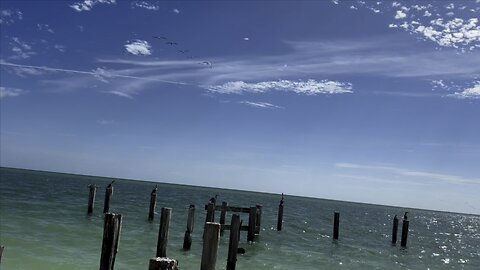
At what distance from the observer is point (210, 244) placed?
9.44m

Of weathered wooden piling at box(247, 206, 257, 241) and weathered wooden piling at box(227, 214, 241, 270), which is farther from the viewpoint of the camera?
weathered wooden piling at box(247, 206, 257, 241)

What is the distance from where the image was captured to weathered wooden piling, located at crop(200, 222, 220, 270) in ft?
30.7

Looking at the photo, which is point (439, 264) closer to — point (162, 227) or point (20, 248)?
point (162, 227)

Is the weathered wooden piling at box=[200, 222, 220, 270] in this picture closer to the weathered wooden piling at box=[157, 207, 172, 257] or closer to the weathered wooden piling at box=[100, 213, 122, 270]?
the weathered wooden piling at box=[100, 213, 122, 270]

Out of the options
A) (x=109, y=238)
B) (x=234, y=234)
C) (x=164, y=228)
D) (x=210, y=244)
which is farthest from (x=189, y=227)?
(x=210, y=244)

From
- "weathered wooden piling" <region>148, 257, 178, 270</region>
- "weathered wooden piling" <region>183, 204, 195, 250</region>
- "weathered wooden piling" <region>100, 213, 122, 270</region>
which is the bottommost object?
"weathered wooden piling" <region>183, 204, 195, 250</region>

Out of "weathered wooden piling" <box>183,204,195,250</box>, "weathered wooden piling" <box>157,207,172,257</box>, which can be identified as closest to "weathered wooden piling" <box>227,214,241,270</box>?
"weathered wooden piling" <box>157,207,172,257</box>

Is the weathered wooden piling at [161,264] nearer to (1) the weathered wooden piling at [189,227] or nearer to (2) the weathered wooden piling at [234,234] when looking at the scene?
(2) the weathered wooden piling at [234,234]

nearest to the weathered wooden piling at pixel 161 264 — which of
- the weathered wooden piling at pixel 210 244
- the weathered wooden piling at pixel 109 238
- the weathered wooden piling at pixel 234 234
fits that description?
the weathered wooden piling at pixel 210 244

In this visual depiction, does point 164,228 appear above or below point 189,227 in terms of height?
above

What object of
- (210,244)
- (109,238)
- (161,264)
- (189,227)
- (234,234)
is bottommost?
(189,227)

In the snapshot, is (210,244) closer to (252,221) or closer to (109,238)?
(109,238)

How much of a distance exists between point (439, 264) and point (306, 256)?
8.59m

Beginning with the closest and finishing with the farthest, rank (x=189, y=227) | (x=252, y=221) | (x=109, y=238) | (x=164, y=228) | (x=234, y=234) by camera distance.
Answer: (x=109, y=238)
(x=164, y=228)
(x=234, y=234)
(x=189, y=227)
(x=252, y=221)
